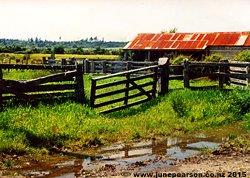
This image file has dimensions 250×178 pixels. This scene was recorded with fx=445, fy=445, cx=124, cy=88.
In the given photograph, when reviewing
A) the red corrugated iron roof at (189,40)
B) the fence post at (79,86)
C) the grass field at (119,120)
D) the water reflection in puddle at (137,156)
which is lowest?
the water reflection in puddle at (137,156)

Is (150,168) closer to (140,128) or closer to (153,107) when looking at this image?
(140,128)

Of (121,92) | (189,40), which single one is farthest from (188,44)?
(121,92)

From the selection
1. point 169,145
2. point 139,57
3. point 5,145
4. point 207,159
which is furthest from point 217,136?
point 139,57

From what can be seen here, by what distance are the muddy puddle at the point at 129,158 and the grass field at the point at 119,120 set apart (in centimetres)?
67

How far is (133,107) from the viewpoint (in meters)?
14.2

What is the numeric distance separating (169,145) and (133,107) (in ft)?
13.9

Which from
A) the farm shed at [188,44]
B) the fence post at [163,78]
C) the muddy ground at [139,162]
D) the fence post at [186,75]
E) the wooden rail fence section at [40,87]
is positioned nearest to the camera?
the muddy ground at [139,162]

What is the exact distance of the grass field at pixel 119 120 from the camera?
32.1 feet

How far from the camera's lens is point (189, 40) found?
141 ft

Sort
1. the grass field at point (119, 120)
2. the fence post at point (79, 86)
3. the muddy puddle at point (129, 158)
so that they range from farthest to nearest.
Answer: the fence post at point (79, 86) < the grass field at point (119, 120) < the muddy puddle at point (129, 158)

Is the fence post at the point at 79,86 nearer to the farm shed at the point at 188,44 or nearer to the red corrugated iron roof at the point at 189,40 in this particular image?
the farm shed at the point at 188,44

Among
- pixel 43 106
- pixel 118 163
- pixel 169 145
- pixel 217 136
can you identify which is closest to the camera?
pixel 118 163

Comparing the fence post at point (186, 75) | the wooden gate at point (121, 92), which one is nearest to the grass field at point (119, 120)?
the wooden gate at point (121, 92)

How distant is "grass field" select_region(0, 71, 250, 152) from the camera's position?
9.78 m
